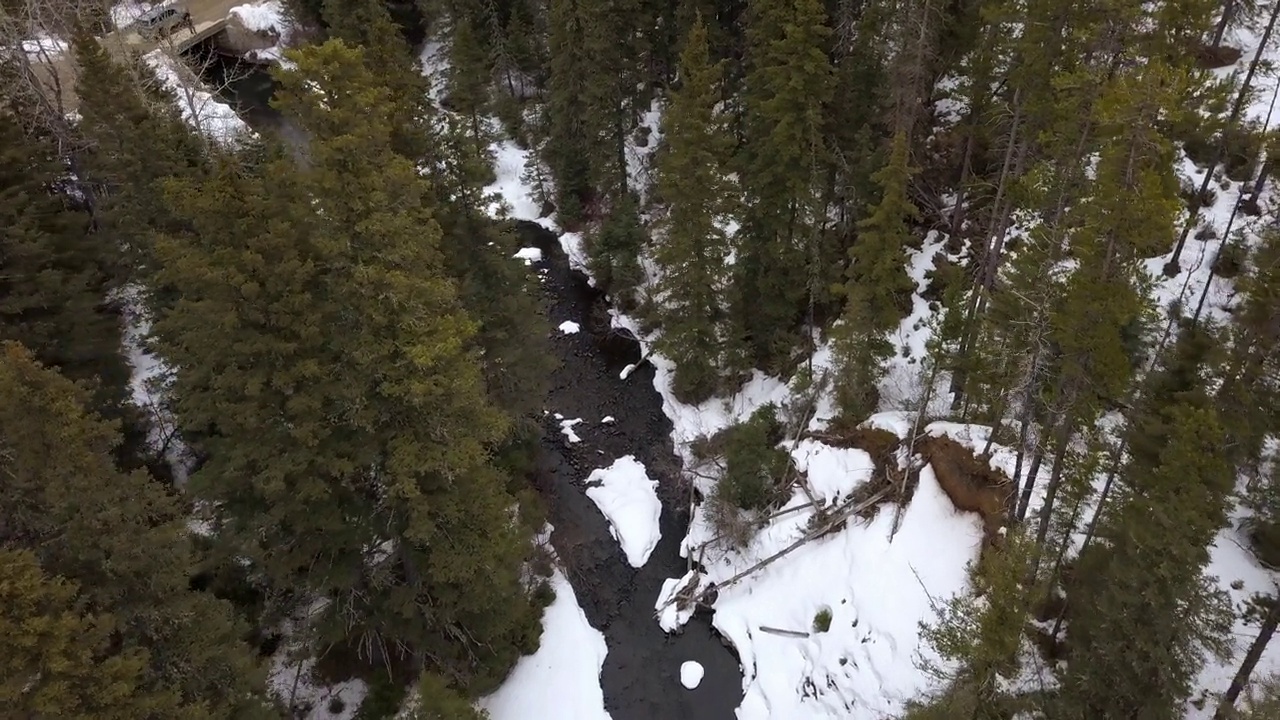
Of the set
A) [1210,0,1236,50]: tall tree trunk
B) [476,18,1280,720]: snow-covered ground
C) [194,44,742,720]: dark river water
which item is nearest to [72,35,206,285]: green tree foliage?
[194,44,742,720]: dark river water

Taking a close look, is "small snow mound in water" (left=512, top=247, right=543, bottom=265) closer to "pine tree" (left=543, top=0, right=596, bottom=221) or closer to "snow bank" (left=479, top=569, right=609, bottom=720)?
"pine tree" (left=543, top=0, right=596, bottom=221)

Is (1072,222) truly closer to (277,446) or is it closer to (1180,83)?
(1180,83)

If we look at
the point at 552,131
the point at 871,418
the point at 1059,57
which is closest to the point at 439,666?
the point at 871,418

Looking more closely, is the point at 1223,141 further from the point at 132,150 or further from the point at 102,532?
the point at 132,150

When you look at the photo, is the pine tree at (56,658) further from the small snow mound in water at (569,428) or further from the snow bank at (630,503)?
the small snow mound in water at (569,428)

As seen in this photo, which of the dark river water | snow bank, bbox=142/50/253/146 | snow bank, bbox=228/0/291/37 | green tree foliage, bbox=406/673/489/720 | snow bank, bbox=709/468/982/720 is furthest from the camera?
snow bank, bbox=228/0/291/37

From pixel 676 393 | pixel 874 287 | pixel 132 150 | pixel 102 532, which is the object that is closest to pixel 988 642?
pixel 874 287
